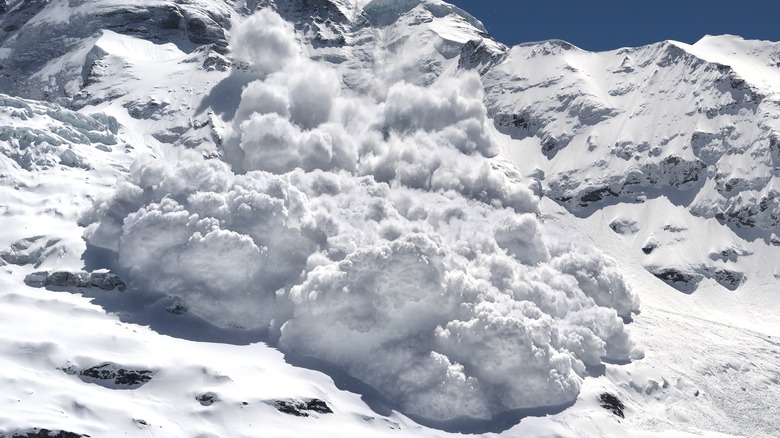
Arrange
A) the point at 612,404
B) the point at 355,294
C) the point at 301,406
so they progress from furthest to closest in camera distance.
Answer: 1. the point at 612,404
2. the point at 355,294
3. the point at 301,406

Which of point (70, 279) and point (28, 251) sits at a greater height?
point (70, 279)

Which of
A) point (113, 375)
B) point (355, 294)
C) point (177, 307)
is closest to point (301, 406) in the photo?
point (355, 294)

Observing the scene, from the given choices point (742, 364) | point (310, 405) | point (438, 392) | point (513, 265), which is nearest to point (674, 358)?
point (742, 364)

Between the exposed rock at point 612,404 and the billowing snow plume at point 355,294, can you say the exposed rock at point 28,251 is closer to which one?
the billowing snow plume at point 355,294

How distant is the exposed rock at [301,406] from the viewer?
428 feet

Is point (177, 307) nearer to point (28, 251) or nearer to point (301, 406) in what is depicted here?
point (28, 251)

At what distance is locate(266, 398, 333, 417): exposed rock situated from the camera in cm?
13038

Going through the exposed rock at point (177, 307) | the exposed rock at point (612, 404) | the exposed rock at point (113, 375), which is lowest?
the exposed rock at point (113, 375)

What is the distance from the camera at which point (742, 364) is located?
575ft

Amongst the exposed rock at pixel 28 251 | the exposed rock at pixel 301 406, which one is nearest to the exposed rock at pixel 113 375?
the exposed rock at pixel 301 406

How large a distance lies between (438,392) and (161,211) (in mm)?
59541

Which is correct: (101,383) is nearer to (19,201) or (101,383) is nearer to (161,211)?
(161,211)

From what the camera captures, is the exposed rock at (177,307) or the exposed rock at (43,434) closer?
the exposed rock at (43,434)

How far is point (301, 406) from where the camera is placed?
434ft
